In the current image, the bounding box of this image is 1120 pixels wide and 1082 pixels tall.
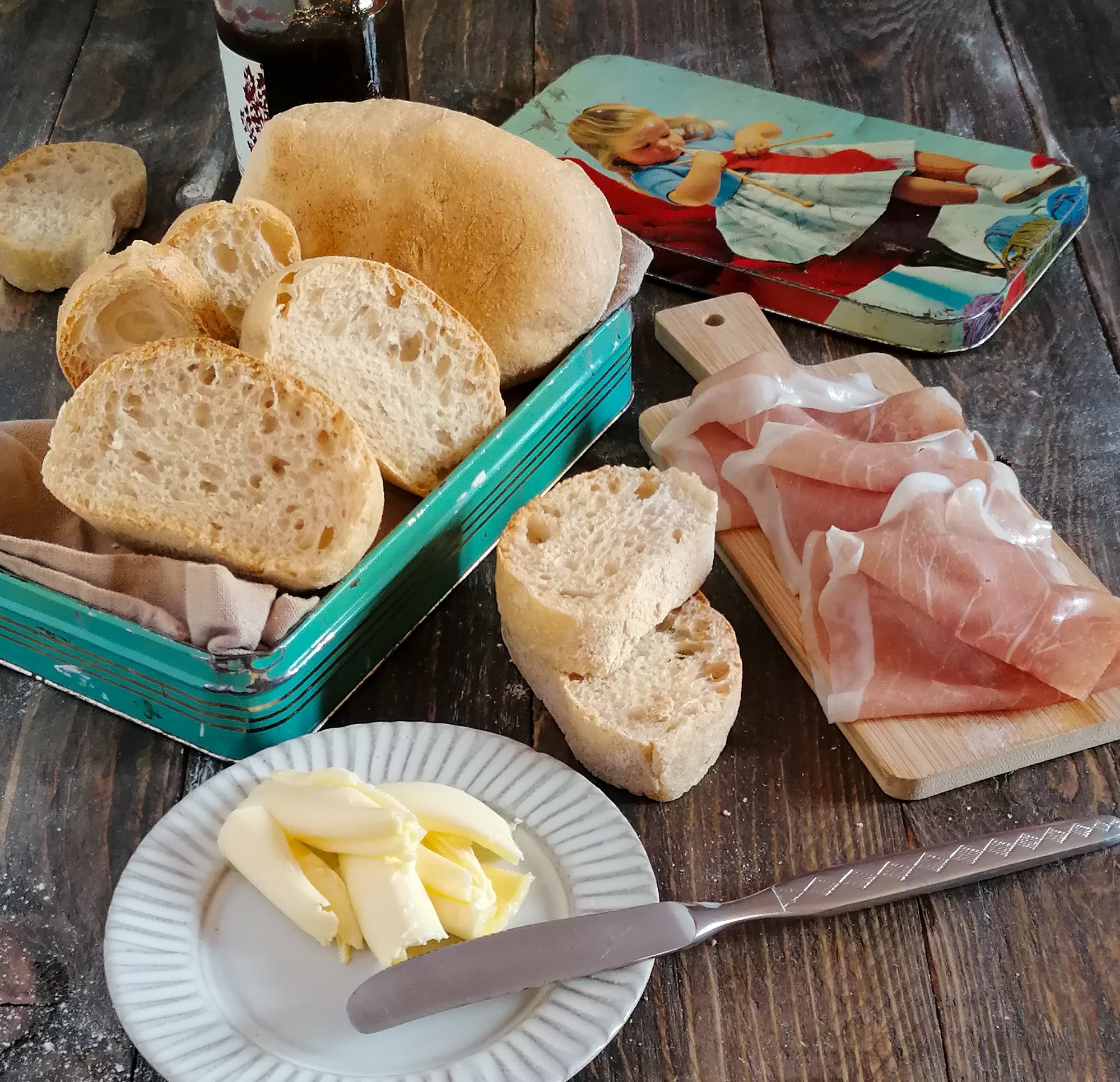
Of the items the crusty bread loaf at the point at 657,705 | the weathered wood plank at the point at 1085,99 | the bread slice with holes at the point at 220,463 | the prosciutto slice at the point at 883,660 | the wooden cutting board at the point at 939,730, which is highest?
the bread slice with holes at the point at 220,463

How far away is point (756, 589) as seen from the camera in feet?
4.80

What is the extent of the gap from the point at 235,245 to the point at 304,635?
507 mm

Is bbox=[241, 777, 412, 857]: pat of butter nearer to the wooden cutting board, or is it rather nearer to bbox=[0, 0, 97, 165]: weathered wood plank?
the wooden cutting board

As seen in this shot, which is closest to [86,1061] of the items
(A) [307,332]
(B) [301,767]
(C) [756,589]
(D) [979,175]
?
(B) [301,767]

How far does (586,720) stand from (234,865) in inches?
13.6

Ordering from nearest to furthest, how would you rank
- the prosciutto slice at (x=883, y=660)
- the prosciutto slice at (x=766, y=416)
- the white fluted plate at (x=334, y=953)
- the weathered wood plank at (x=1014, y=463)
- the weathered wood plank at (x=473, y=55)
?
the white fluted plate at (x=334, y=953) < the weathered wood plank at (x=1014, y=463) < the prosciutto slice at (x=883, y=660) < the prosciutto slice at (x=766, y=416) < the weathered wood plank at (x=473, y=55)

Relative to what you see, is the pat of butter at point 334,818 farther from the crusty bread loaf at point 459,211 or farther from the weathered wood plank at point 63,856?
the crusty bread loaf at point 459,211

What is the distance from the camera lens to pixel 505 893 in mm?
1056

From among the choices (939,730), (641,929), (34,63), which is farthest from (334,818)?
(34,63)

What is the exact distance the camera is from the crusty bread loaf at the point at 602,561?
4.11 feet

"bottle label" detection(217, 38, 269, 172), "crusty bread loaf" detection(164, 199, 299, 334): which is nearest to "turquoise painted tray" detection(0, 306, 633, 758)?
"crusty bread loaf" detection(164, 199, 299, 334)

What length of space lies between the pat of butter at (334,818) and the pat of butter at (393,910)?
0.6 inches

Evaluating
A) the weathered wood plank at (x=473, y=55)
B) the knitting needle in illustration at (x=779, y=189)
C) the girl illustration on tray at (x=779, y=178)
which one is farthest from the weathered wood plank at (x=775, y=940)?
the weathered wood plank at (x=473, y=55)

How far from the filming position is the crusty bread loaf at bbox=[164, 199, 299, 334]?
1.41m
